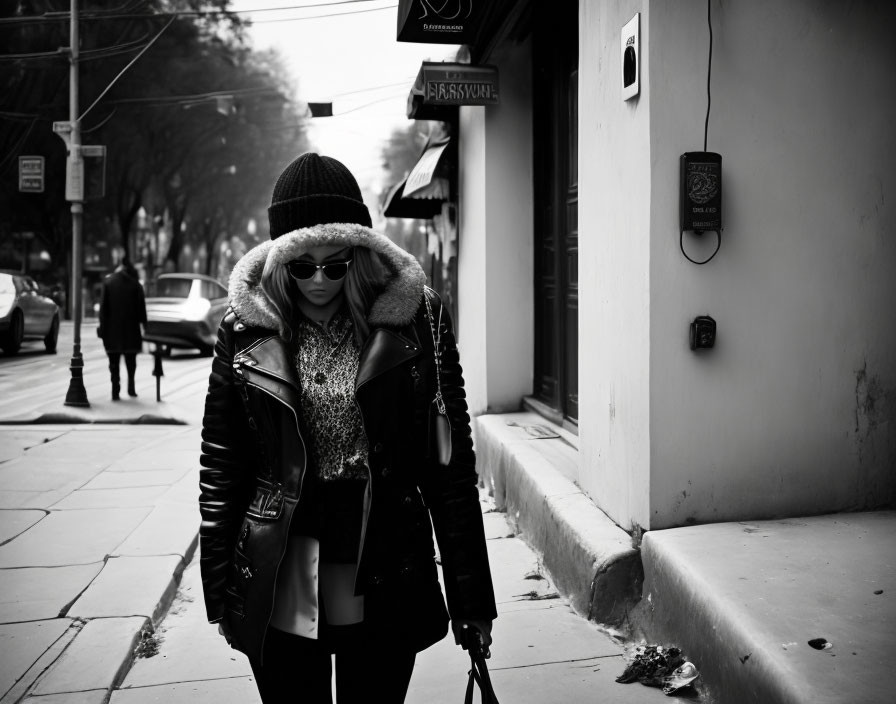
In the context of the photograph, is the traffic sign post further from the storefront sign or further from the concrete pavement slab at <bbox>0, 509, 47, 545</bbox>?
the storefront sign

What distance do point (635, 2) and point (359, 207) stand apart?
230 centimetres

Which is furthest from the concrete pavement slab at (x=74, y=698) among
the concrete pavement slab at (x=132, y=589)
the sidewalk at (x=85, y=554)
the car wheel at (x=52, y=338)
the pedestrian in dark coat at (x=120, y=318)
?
the car wheel at (x=52, y=338)

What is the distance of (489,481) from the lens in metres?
7.41

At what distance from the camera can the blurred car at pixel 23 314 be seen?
1950cm

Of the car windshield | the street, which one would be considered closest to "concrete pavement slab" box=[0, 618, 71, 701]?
the street

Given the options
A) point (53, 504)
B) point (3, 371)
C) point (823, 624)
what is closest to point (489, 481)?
point (53, 504)

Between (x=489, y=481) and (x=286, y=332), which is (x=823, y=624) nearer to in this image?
(x=286, y=332)

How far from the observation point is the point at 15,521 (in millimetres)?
6426

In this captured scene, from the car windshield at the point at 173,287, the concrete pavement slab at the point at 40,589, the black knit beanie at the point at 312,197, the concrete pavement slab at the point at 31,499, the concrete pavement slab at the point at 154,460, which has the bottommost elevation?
the concrete pavement slab at the point at 40,589

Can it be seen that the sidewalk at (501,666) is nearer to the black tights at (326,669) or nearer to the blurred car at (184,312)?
the black tights at (326,669)

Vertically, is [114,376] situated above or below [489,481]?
above

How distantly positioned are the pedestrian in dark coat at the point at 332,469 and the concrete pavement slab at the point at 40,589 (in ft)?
9.14

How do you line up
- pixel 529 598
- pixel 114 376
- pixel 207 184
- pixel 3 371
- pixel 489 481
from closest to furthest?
pixel 529 598 → pixel 489 481 → pixel 114 376 → pixel 3 371 → pixel 207 184

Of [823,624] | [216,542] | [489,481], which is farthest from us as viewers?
[489,481]
